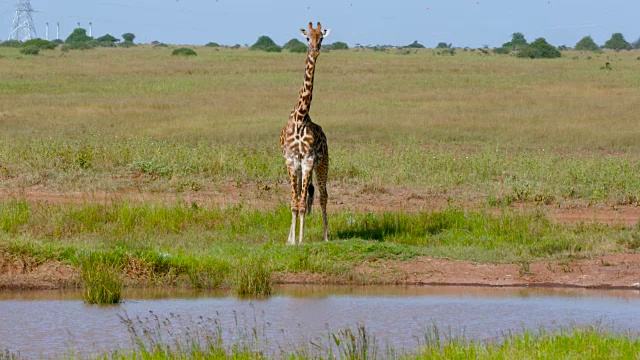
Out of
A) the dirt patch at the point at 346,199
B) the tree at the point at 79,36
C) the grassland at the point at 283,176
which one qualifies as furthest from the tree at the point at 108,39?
the dirt patch at the point at 346,199

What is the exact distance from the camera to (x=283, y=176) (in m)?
18.5

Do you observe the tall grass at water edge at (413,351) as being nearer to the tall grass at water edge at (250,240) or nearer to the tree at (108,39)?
the tall grass at water edge at (250,240)

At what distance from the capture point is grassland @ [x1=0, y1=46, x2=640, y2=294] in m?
12.8

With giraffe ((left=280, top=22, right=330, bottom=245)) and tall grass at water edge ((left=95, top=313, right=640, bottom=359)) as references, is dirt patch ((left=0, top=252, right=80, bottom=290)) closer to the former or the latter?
giraffe ((left=280, top=22, right=330, bottom=245))

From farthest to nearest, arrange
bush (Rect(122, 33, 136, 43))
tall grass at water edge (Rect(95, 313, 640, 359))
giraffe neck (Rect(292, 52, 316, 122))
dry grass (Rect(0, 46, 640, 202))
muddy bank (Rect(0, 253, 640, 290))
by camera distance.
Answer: bush (Rect(122, 33, 136, 43)) < dry grass (Rect(0, 46, 640, 202)) < giraffe neck (Rect(292, 52, 316, 122)) < muddy bank (Rect(0, 253, 640, 290)) < tall grass at water edge (Rect(95, 313, 640, 359))

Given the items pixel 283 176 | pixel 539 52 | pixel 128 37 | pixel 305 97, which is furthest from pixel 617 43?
pixel 305 97

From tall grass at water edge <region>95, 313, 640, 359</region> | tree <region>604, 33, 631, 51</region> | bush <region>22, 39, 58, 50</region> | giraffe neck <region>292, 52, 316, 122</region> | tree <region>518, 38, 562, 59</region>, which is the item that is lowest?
tree <region>604, 33, 631, 51</region>

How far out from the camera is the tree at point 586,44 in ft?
355

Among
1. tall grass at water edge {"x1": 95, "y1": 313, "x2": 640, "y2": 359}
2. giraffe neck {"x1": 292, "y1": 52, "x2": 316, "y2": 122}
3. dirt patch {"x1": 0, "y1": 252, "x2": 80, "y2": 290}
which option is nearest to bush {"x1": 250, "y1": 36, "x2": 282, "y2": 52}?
giraffe neck {"x1": 292, "y1": 52, "x2": 316, "y2": 122}

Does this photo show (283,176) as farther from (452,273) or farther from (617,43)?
(617,43)

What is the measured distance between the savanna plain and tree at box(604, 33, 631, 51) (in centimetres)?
8212

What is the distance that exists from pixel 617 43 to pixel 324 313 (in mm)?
111675

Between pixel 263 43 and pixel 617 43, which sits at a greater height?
pixel 263 43

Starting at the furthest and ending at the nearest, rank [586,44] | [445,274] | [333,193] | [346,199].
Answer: [586,44], [333,193], [346,199], [445,274]
